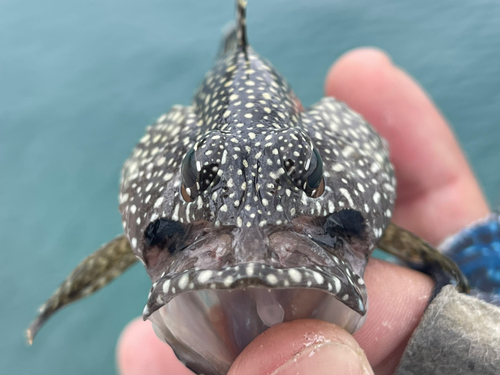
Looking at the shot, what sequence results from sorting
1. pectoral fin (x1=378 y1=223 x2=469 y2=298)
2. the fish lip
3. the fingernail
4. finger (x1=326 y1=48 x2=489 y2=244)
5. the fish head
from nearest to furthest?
the fish lip < the fish head < the fingernail < pectoral fin (x1=378 y1=223 x2=469 y2=298) < finger (x1=326 y1=48 x2=489 y2=244)

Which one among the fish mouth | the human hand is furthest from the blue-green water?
the fish mouth

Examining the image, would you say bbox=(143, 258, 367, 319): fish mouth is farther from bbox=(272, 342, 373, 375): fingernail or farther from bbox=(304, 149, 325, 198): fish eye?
bbox=(304, 149, 325, 198): fish eye

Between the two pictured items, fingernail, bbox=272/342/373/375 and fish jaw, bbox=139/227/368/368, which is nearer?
fish jaw, bbox=139/227/368/368

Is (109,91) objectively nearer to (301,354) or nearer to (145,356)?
(145,356)

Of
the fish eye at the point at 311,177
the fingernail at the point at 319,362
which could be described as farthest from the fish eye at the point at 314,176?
the fingernail at the point at 319,362

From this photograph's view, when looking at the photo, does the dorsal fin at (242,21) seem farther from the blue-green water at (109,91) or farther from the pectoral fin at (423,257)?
the blue-green water at (109,91)

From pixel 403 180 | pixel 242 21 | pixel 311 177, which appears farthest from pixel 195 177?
pixel 403 180

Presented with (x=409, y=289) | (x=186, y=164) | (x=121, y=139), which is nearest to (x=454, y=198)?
(x=409, y=289)
